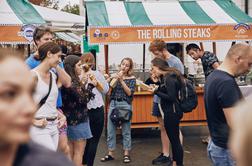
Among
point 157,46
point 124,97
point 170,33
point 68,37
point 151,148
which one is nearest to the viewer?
point 157,46

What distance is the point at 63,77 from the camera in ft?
16.9

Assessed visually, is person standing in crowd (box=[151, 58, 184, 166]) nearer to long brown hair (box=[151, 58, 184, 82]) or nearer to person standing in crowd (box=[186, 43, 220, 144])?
long brown hair (box=[151, 58, 184, 82])

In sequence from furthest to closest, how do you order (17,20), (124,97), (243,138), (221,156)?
(17,20) < (124,97) < (221,156) < (243,138)

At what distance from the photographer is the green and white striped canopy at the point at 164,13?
8.80 meters

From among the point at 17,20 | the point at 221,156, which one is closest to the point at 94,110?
the point at 221,156

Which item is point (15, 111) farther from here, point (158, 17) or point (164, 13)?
point (164, 13)

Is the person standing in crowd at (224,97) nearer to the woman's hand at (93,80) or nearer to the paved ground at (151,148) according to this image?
the woman's hand at (93,80)

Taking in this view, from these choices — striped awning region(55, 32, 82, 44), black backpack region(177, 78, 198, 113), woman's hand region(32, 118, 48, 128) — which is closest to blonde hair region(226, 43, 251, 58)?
woman's hand region(32, 118, 48, 128)

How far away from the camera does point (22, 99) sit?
5.30ft

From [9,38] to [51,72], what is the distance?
3.66 meters

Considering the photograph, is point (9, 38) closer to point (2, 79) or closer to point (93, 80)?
point (93, 80)

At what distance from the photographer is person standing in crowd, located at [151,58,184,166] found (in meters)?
6.25

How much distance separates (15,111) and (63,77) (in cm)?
359

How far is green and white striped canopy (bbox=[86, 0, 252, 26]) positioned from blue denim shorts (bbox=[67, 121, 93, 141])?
301 cm
